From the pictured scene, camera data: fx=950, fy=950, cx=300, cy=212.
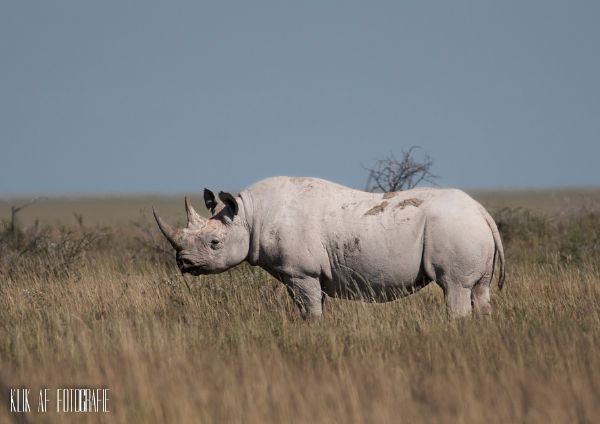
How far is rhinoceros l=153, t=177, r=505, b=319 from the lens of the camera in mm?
9094

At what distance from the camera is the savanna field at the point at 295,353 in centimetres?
628

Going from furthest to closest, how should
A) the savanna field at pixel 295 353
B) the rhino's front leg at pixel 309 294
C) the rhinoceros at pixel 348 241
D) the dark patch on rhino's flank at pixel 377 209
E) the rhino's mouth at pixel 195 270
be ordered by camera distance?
the rhino's mouth at pixel 195 270, the rhino's front leg at pixel 309 294, the dark patch on rhino's flank at pixel 377 209, the rhinoceros at pixel 348 241, the savanna field at pixel 295 353

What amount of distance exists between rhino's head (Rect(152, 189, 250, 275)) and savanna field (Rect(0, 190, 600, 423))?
2.08ft

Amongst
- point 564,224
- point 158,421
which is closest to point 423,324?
point 158,421

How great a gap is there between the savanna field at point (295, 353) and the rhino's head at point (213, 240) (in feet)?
2.08

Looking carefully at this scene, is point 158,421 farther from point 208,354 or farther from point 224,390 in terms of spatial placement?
point 208,354

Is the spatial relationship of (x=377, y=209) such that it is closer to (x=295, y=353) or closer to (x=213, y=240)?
(x=213, y=240)

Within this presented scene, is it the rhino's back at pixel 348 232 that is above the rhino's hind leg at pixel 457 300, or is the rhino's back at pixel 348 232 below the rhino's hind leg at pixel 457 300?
above

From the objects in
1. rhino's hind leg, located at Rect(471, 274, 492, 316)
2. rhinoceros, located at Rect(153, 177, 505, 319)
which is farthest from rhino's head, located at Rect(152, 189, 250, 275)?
rhino's hind leg, located at Rect(471, 274, 492, 316)

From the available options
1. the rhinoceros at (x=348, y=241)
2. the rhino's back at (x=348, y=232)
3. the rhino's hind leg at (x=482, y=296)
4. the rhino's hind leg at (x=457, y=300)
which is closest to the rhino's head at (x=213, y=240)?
the rhinoceros at (x=348, y=241)

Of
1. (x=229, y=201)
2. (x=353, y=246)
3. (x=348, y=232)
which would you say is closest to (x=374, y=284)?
(x=353, y=246)

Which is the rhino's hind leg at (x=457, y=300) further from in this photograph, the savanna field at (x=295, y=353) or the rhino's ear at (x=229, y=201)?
the rhino's ear at (x=229, y=201)

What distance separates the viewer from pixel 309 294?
9.70 meters

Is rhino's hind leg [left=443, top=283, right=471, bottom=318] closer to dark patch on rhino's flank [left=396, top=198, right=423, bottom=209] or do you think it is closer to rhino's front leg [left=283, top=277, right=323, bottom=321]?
dark patch on rhino's flank [left=396, top=198, right=423, bottom=209]
